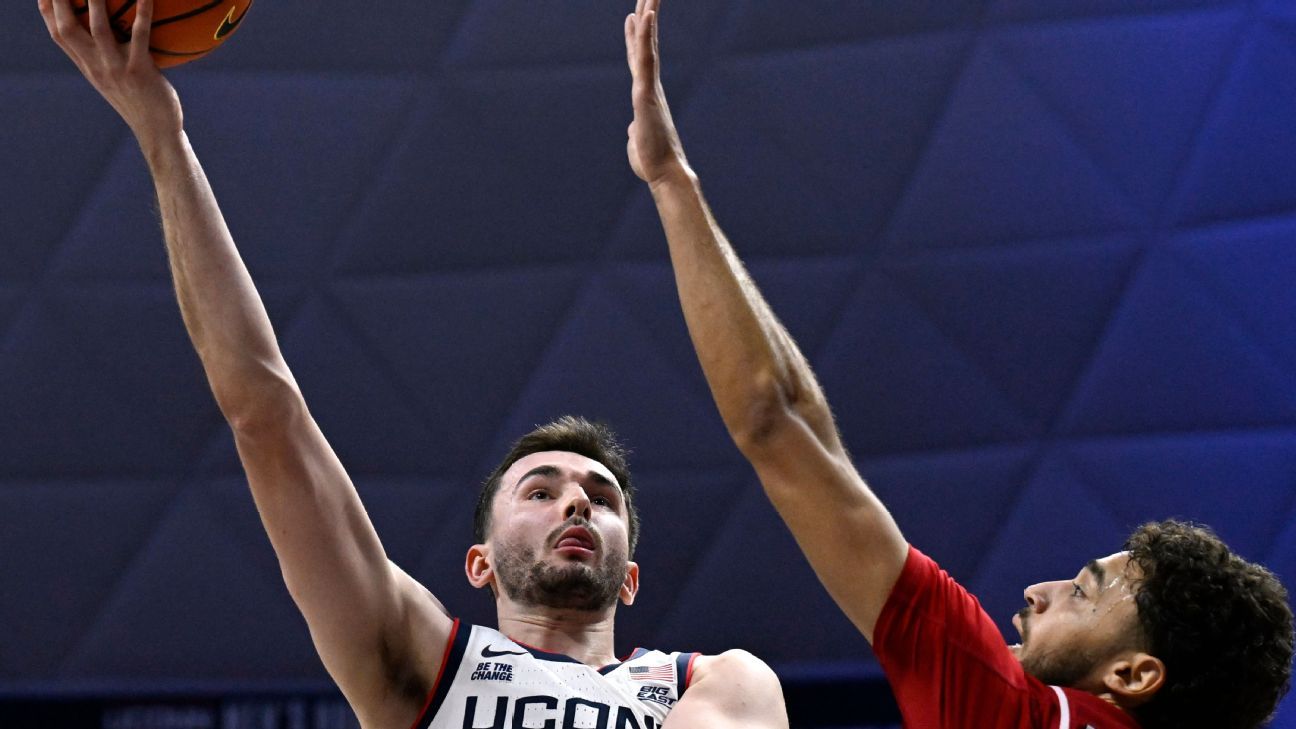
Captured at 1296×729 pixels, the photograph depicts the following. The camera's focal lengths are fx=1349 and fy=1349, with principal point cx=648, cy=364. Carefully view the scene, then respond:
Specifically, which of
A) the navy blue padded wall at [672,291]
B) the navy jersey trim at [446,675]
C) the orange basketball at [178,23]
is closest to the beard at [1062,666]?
the navy jersey trim at [446,675]

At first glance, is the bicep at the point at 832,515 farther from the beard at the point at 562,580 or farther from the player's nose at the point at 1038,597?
the beard at the point at 562,580

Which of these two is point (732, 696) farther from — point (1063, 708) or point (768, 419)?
point (768, 419)

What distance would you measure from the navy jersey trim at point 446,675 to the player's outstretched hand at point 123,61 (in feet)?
4.06

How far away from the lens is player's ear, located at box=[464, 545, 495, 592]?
339 centimetres

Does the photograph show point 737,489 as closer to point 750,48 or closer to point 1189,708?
point 750,48

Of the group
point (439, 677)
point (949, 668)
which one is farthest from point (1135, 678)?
point (439, 677)

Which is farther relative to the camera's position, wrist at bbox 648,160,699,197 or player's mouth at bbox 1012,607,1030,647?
player's mouth at bbox 1012,607,1030,647

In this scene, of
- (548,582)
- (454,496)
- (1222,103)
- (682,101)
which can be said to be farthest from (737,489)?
(548,582)

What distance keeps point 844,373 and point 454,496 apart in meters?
1.97

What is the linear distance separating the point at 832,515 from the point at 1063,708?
0.52 m

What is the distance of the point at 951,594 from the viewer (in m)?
2.25

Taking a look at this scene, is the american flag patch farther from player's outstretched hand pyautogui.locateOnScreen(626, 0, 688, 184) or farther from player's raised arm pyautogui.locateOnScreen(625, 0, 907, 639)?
player's outstretched hand pyautogui.locateOnScreen(626, 0, 688, 184)

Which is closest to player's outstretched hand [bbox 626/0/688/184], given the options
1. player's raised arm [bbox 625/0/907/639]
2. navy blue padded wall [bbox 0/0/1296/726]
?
player's raised arm [bbox 625/0/907/639]

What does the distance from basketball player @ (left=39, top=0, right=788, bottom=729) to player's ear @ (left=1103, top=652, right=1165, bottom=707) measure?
873 mm
